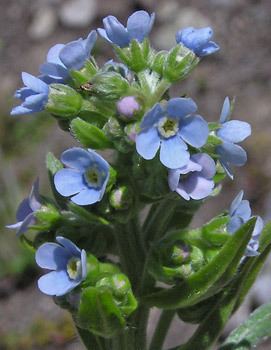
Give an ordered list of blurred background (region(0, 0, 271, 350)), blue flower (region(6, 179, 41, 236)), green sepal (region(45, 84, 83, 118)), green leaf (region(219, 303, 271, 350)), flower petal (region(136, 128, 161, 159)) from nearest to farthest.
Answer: flower petal (region(136, 128, 161, 159))
green sepal (region(45, 84, 83, 118))
blue flower (region(6, 179, 41, 236))
green leaf (region(219, 303, 271, 350))
blurred background (region(0, 0, 271, 350))

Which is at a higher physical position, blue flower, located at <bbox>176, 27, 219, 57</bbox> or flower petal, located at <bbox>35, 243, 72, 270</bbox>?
blue flower, located at <bbox>176, 27, 219, 57</bbox>

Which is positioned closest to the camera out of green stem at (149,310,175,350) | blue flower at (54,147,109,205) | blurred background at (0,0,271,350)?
blue flower at (54,147,109,205)

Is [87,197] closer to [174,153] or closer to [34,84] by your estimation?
[174,153]

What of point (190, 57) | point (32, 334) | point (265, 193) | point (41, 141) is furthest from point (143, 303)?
point (41, 141)

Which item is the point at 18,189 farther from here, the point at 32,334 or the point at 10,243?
the point at 32,334

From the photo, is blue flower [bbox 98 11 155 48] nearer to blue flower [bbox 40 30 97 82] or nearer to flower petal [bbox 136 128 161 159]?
blue flower [bbox 40 30 97 82]

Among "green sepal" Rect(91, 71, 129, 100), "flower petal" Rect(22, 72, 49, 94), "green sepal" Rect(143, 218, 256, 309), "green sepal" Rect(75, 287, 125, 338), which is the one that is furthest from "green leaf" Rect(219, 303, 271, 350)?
"flower petal" Rect(22, 72, 49, 94)

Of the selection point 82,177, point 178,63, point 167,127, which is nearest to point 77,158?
point 82,177

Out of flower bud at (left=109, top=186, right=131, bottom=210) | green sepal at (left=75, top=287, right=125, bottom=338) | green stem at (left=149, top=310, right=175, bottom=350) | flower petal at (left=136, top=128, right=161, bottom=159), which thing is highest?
flower petal at (left=136, top=128, right=161, bottom=159)

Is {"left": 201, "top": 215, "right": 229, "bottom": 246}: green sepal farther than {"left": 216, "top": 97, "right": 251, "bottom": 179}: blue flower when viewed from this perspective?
Yes
